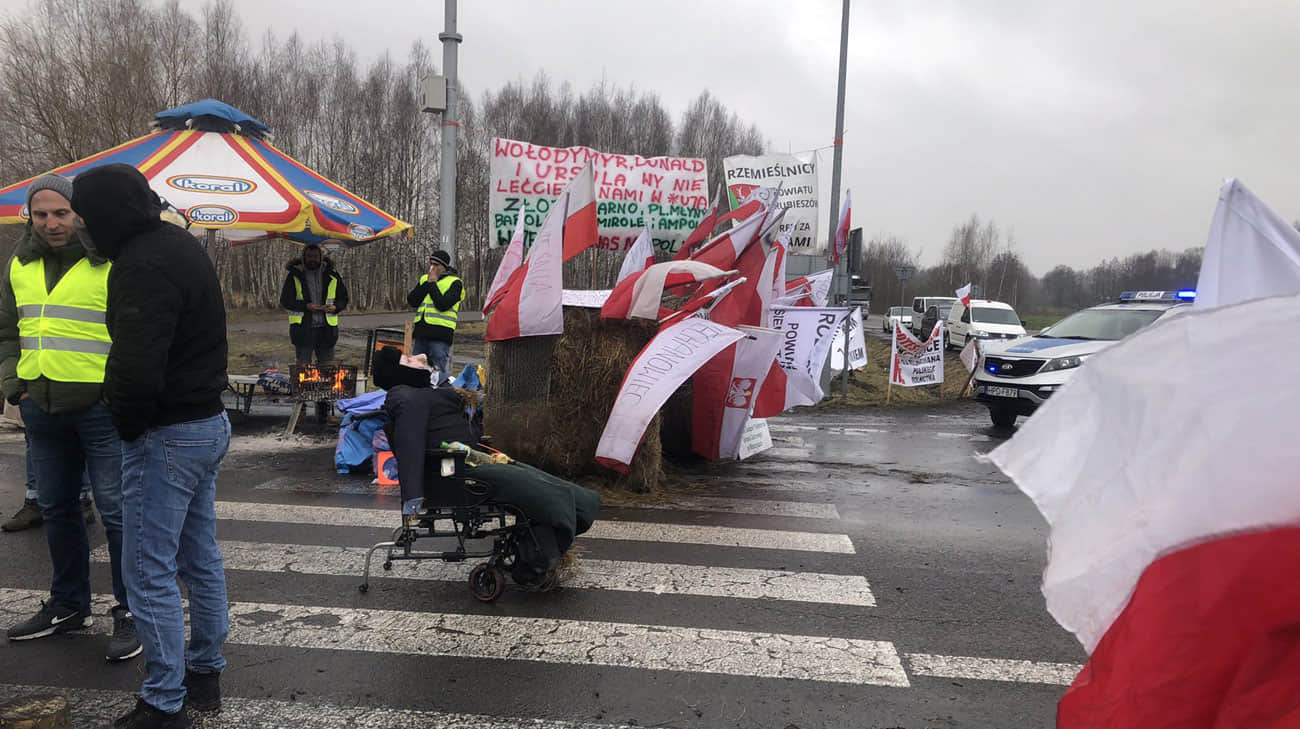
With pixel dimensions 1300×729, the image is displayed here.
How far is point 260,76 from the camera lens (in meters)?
36.9

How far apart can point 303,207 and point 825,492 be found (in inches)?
268

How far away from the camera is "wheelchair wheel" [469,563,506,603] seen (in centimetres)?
450

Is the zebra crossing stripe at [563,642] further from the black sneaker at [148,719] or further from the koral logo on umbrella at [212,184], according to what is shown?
the koral logo on umbrella at [212,184]

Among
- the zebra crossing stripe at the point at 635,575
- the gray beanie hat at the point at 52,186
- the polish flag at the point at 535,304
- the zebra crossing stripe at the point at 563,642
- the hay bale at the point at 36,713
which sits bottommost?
the zebra crossing stripe at the point at 635,575

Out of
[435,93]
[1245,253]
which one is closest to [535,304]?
[435,93]

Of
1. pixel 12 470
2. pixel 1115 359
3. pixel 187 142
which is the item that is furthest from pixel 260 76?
pixel 1115 359

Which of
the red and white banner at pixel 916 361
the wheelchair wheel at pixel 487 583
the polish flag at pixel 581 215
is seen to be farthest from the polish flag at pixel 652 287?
the red and white banner at pixel 916 361

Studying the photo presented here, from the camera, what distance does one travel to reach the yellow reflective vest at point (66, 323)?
12.1 ft

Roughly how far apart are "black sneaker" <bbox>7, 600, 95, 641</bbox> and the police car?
1047cm

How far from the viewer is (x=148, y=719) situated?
119 inches

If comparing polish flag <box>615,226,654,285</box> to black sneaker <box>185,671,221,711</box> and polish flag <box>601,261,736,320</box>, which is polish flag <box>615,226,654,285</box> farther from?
black sneaker <box>185,671,221,711</box>

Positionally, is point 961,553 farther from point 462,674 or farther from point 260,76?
point 260,76

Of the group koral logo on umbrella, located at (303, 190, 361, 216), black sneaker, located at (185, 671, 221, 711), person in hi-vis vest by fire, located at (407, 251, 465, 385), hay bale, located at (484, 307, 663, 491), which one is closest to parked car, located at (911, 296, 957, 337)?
person in hi-vis vest by fire, located at (407, 251, 465, 385)

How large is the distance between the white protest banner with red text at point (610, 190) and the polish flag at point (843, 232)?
3464 millimetres
